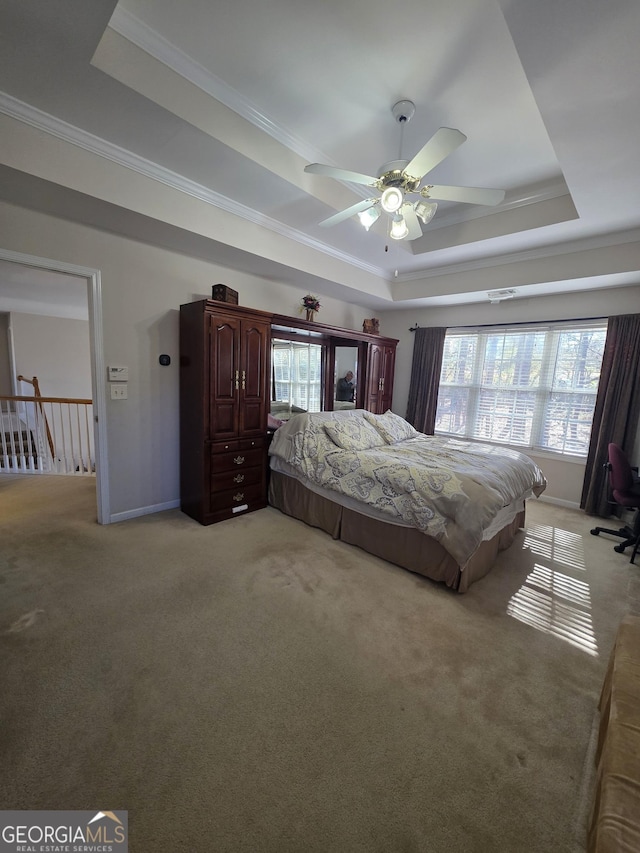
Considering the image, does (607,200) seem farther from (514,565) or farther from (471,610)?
(471,610)

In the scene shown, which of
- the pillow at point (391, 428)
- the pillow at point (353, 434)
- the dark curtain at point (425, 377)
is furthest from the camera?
the dark curtain at point (425, 377)

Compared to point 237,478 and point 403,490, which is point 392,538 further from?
point 237,478

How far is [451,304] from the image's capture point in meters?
4.93

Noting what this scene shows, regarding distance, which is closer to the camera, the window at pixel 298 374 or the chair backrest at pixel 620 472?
the chair backrest at pixel 620 472

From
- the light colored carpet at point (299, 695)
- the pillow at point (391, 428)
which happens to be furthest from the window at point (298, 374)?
the light colored carpet at point (299, 695)

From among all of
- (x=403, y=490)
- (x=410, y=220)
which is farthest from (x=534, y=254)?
(x=403, y=490)

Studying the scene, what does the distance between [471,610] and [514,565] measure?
838 millimetres

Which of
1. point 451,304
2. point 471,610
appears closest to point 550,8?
point 471,610

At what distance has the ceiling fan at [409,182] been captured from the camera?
177cm

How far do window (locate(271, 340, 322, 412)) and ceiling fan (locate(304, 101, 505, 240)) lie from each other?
1.77 metres

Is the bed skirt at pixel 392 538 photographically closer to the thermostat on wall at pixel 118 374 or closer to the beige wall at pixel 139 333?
the beige wall at pixel 139 333

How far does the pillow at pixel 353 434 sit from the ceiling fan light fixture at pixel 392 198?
6.23 feet

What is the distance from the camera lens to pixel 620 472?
3043 millimetres

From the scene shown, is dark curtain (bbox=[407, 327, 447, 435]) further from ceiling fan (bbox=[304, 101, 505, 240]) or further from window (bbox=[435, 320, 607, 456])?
ceiling fan (bbox=[304, 101, 505, 240])
